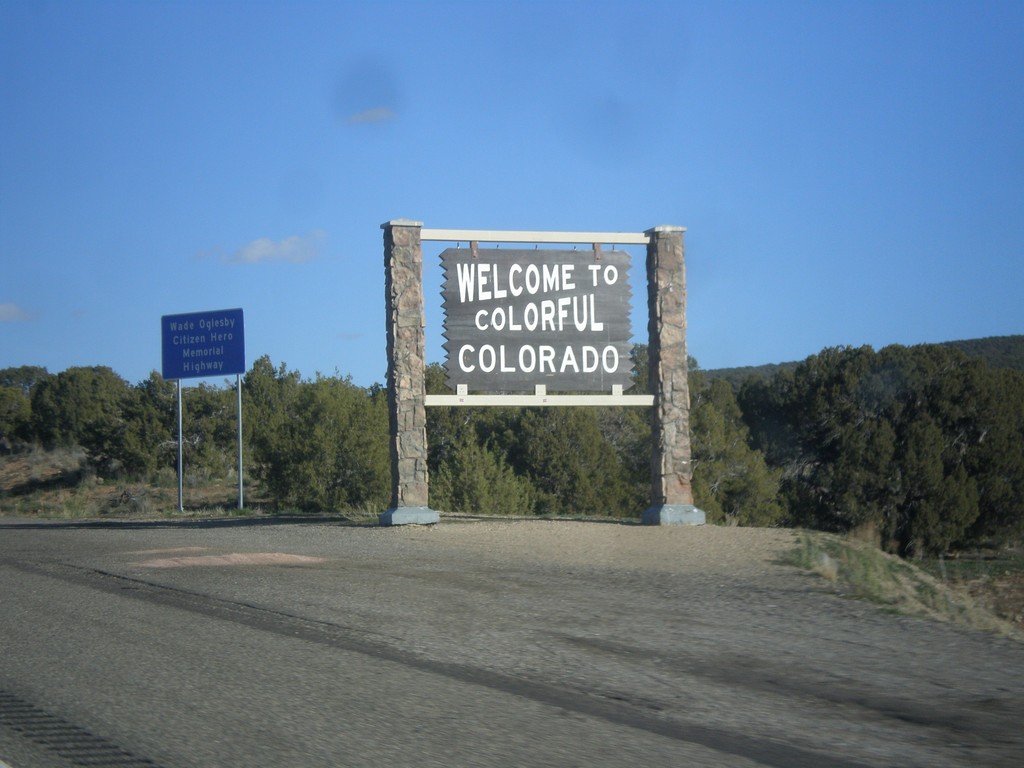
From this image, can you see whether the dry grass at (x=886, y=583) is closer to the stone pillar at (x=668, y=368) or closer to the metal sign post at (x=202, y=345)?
the stone pillar at (x=668, y=368)

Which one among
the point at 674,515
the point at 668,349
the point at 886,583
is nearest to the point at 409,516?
the point at 674,515

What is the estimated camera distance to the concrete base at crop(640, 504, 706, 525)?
56.3ft

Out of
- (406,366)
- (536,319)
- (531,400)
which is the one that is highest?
(536,319)

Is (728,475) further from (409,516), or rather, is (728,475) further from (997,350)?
(997,350)

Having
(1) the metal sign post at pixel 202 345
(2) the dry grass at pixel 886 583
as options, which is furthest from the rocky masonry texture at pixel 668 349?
(1) the metal sign post at pixel 202 345

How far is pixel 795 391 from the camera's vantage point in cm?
4319

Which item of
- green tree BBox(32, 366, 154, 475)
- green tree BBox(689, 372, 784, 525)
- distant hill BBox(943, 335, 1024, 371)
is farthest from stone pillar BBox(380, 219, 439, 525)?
distant hill BBox(943, 335, 1024, 371)

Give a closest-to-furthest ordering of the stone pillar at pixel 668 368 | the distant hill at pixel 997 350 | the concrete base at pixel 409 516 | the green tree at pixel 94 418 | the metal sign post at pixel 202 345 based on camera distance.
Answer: the concrete base at pixel 409 516
the stone pillar at pixel 668 368
the metal sign post at pixel 202 345
the green tree at pixel 94 418
the distant hill at pixel 997 350

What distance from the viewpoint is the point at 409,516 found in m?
17.1

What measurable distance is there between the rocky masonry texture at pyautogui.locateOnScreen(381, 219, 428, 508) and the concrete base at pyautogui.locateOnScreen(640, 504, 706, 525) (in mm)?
3641

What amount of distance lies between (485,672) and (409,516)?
10.1 meters

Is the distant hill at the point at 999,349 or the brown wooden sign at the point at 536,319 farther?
the distant hill at the point at 999,349

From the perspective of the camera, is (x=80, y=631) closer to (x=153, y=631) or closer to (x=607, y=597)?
(x=153, y=631)

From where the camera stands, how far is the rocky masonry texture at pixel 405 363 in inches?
680
